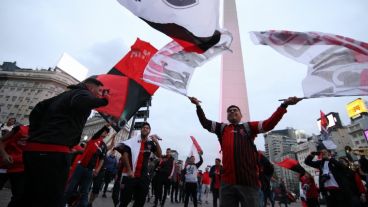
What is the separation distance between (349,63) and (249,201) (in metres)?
2.54

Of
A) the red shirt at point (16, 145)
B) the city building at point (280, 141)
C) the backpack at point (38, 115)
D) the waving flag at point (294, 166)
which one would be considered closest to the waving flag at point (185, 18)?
the backpack at point (38, 115)

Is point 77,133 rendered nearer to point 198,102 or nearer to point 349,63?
point 198,102

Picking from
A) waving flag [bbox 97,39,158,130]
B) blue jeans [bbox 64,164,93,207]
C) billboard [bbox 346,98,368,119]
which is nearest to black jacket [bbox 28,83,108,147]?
waving flag [bbox 97,39,158,130]

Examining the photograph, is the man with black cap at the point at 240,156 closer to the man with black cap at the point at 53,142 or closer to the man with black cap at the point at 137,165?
the man with black cap at the point at 53,142

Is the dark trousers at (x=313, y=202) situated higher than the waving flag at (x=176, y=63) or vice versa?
the waving flag at (x=176, y=63)

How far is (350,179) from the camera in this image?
6.14 meters

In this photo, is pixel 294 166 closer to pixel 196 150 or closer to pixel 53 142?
pixel 196 150

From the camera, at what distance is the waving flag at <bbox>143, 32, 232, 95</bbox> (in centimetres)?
381

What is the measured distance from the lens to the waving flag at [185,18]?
138 inches

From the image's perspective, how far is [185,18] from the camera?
12.0 feet

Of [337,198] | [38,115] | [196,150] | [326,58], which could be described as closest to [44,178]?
[38,115]

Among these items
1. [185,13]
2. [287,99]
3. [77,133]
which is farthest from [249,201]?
[185,13]

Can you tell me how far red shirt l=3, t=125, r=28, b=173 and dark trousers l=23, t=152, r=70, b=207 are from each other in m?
2.54

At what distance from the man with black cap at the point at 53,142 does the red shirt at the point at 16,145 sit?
2251mm
